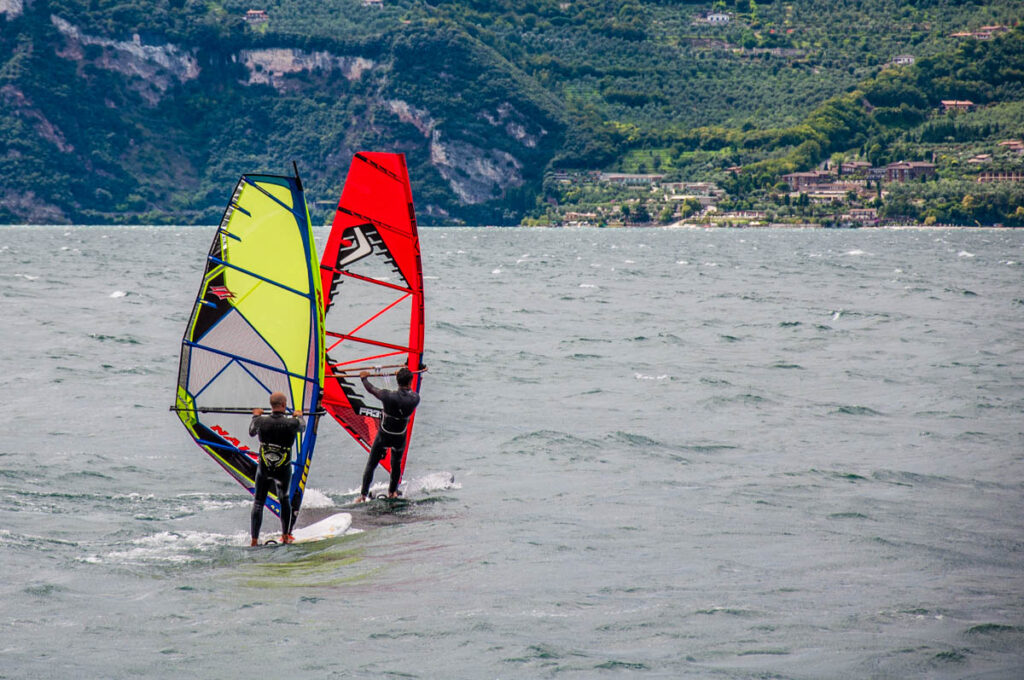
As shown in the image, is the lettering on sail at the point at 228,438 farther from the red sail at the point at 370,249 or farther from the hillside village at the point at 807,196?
the hillside village at the point at 807,196

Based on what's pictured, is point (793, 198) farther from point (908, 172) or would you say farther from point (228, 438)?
point (228, 438)

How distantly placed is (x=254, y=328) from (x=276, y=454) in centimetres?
153

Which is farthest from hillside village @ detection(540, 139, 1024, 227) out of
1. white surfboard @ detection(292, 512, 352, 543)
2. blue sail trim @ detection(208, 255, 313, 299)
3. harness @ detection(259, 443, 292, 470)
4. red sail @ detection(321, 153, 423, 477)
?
harness @ detection(259, 443, 292, 470)

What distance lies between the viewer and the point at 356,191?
15.5 m

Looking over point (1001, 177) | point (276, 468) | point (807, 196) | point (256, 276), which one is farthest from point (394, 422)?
point (1001, 177)

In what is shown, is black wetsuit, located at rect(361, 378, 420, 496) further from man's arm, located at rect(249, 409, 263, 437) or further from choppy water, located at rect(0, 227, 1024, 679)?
man's arm, located at rect(249, 409, 263, 437)

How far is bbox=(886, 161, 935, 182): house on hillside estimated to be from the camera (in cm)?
18062

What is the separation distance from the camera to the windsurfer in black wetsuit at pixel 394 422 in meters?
14.8

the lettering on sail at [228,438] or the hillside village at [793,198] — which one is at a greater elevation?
the lettering on sail at [228,438]

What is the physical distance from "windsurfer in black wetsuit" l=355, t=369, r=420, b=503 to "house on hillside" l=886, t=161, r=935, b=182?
177 metres

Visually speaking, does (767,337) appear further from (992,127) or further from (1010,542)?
(992,127)

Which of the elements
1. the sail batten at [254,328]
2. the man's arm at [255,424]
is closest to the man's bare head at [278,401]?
the man's arm at [255,424]

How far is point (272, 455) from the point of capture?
12727 mm

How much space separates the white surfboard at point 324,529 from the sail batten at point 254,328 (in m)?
0.28
